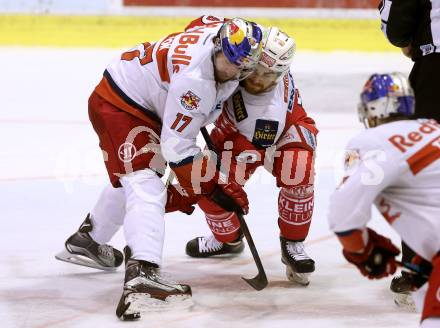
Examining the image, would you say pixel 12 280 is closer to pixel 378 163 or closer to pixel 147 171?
pixel 147 171

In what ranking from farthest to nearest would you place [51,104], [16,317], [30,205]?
[51,104]
[30,205]
[16,317]

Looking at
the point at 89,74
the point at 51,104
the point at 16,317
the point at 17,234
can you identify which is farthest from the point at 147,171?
the point at 89,74

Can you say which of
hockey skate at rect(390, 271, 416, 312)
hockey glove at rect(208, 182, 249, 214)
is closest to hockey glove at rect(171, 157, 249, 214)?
hockey glove at rect(208, 182, 249, 214)

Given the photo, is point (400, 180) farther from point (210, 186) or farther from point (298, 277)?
point (298, 277)

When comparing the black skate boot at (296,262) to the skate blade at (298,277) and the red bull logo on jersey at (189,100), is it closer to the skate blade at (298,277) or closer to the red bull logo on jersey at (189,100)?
the skate blade at (298,277)

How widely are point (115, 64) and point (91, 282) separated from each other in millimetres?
719

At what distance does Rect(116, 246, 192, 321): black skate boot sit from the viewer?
2.67 metres

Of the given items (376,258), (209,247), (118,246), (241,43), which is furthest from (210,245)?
(376,258)

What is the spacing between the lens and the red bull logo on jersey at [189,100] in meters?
2.70

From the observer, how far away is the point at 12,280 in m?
3.08

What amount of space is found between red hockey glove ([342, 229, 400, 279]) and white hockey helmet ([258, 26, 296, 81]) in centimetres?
87

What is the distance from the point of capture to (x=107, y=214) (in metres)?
3.16

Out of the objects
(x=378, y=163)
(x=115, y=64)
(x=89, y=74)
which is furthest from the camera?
(x=89, y=74)

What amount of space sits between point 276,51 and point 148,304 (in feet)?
2.76
